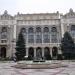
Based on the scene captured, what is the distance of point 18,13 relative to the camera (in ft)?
178

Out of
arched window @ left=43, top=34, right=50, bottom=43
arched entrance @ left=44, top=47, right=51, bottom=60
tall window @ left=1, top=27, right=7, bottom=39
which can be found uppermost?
tall window @ left=1, top=27, right=7, bottom=39

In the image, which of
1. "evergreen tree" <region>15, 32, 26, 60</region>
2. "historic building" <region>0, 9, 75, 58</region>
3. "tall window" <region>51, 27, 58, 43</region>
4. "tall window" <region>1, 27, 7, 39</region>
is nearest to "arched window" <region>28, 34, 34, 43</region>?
"historic building" <region>0, 9, 75, 58</region>

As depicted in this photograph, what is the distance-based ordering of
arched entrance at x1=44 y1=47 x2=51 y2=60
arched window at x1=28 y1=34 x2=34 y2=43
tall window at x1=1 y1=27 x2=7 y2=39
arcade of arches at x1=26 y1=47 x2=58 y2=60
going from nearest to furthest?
arched entrance at x1=44 y1=47 x2=51 y2=60 < arcade of arches at x1=26 y1=47 x2=58 y2=60 < arched window at x1=28 y1=34 x2=34 y2=43 < tall window at x1=1 y1=27 x2=7 y2=39

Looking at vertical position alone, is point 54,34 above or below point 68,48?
above

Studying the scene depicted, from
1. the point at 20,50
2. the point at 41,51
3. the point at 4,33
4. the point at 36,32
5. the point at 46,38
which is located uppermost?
the point at 36,32

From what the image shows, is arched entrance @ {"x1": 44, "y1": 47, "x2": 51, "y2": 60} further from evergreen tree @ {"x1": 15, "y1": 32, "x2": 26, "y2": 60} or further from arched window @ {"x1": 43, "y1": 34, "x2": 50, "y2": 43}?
evergreen tree @ {"x1": 15, "y1": 32, "x2": 26, "y2": 60}

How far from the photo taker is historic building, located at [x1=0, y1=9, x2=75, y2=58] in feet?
163

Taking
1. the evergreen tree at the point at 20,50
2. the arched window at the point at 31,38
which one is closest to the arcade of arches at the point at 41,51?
the arched window at the point at 31,38

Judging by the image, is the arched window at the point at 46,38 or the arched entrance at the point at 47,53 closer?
the arched entrance at the point at 47,53

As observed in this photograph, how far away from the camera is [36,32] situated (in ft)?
168

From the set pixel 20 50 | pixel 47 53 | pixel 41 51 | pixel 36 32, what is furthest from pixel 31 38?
pixel 20 50

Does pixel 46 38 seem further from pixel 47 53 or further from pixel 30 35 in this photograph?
pixel 30 35

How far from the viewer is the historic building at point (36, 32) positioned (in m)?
49.6

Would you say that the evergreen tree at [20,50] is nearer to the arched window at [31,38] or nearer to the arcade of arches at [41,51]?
the arcade of arches at [41,51]
